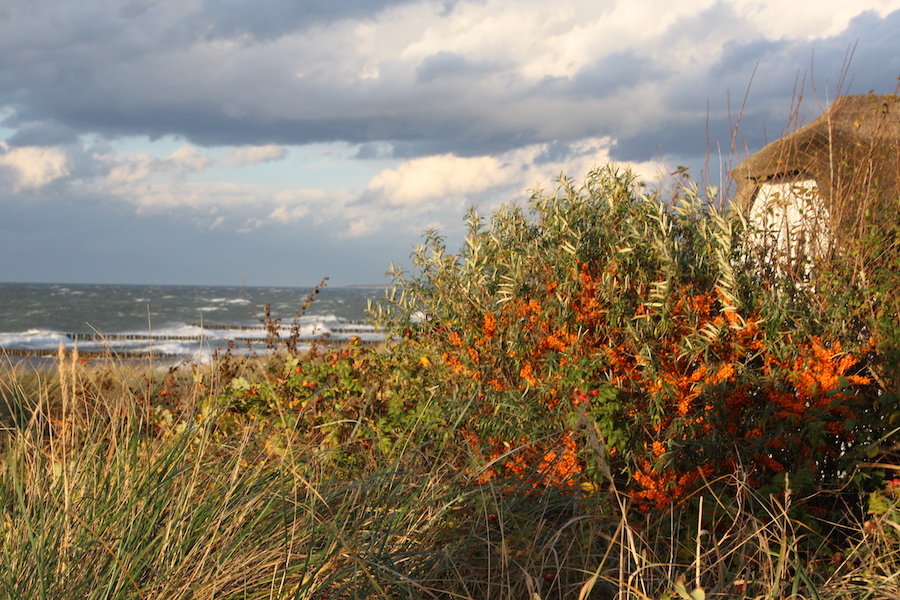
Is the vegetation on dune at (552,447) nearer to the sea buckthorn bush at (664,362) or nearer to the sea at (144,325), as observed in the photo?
the sea buckthorn bush at (664,362)

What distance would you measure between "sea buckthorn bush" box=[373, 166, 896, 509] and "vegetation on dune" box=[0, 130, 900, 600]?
0.02 metres

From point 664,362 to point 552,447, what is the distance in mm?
1161

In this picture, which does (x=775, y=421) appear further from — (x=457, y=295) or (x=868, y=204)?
(x=457, y=295)

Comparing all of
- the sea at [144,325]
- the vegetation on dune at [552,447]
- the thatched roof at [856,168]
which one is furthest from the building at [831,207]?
the sea at [144,325]

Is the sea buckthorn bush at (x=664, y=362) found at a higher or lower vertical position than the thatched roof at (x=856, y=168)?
lower

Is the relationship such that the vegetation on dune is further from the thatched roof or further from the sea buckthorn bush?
the thatched roof

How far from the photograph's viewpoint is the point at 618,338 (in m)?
3.88

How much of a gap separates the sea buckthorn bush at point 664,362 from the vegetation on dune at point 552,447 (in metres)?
0.02

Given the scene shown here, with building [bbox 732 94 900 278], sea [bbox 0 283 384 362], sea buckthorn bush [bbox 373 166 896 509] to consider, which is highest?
building [bbox 732 94 900 278]

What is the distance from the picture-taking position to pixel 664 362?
146 inches

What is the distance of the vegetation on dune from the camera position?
2.29 m

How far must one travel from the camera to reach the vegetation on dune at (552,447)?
2.29m

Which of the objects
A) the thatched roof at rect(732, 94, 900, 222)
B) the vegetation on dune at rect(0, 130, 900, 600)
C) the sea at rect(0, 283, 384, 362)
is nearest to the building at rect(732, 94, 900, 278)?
the thatched roof at rect(732, 94, 900, 222)

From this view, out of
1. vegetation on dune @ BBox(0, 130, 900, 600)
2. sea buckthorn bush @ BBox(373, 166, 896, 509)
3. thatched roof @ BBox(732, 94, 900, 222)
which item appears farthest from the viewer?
thatched roof @ BBox(732, 94, 900, 222)
